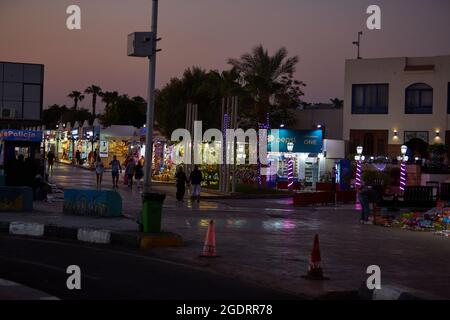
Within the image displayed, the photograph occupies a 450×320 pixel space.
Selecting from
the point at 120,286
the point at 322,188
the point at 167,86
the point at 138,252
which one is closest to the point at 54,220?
the point at 138,252

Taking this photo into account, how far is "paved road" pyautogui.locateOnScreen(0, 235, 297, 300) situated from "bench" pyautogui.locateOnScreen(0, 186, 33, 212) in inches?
289

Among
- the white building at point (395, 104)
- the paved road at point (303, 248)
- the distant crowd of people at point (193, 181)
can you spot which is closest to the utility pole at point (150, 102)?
the paved road at point (303, 248)

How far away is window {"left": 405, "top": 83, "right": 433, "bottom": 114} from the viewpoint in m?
52.8

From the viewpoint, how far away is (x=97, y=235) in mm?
17891

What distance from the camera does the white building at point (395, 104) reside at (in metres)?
52.3

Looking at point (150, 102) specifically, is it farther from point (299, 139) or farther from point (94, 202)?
point (299, 139)

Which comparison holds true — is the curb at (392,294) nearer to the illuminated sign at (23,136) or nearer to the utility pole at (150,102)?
the utility pole at (150,102)

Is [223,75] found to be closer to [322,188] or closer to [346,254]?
[322,188]

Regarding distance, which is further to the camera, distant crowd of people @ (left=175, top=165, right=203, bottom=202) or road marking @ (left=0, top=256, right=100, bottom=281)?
distant crowd of people @ (left=175, top=165, right=203, bottom=202)

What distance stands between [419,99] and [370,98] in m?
3.63

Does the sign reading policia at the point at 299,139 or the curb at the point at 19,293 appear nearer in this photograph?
the curb at the point at 19,293

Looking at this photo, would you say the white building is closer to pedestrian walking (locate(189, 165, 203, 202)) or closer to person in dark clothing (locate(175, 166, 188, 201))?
pedestrian walking (locate(189, 165, 203, 202))

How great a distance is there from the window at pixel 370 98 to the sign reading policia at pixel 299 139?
8.62 meters

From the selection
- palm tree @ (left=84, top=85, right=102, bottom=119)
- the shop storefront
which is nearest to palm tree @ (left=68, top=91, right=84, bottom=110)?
palm tree @ (left=84, top=85, right=102, bottom=119)
